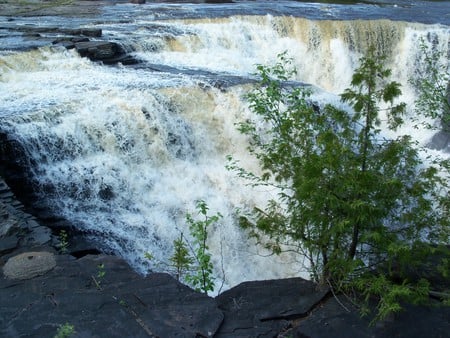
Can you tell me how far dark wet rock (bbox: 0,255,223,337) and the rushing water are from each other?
1.24m

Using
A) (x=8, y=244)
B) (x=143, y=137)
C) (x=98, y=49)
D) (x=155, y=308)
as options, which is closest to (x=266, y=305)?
(x=155, y=308)

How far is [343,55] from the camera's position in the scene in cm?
1570

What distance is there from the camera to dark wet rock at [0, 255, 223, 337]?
382 centimetres

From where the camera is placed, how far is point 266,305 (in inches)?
177

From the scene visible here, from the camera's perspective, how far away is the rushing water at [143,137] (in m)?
7.33

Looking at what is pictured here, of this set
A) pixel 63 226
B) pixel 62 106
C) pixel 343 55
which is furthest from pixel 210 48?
pixel 63 226

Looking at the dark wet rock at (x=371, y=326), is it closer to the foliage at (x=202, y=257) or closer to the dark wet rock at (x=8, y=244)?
the foliage at (x=202, y=257)

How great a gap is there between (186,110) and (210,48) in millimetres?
5508

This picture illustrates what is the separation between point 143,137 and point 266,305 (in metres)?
4.78

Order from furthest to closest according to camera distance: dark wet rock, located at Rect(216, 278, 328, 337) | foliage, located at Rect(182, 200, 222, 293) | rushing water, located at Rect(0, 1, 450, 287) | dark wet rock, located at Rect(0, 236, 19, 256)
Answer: rushing water, located at Rect(0, 1, 450, 287) → dark wet rock, located at Rect(0, 236, 19, 256) → foliage, located at Rect(182, 200, 222, 293) → dark wet rock, located at Rect(216, 278, 328, 337)

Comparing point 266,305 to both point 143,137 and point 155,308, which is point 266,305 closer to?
point 155,308

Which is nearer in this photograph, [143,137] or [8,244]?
[8,244]

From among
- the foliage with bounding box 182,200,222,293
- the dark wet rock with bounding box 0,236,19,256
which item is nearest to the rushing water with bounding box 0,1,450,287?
the foliage with bounding box 182,200,222,293

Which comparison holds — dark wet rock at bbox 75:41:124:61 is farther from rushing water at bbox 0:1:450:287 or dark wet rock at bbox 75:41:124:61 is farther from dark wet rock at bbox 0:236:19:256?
dark wet rock at bbox 0:236:19:256
